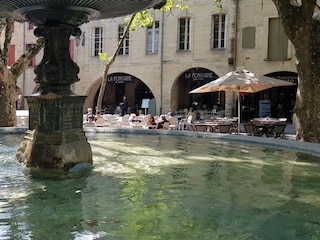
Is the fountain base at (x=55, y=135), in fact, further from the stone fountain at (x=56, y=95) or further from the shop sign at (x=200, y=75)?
A: the shop sign at (x=200, y=75)

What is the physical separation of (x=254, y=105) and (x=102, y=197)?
22.0 metres

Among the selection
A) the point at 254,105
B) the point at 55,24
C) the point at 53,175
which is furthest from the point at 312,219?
the point at 254,105

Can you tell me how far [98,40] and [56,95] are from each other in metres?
23.4

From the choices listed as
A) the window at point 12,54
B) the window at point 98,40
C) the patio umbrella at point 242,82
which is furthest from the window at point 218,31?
the window at point 12,54

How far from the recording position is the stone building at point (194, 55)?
75.7 feet

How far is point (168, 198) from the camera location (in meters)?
4.21

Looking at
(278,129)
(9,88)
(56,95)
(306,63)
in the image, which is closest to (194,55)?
(278,129)

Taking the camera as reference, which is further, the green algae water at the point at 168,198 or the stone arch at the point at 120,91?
the stone arch at the point at 120,91

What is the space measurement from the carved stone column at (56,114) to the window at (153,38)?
20.7 meters

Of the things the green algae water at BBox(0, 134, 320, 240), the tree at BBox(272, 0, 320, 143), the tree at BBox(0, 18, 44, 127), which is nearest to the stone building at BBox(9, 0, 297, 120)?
the tree at BBox(0, 18, 44, 127)

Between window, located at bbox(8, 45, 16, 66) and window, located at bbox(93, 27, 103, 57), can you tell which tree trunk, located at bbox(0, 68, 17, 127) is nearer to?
window, located at bbox(93, 27, 103, 57)

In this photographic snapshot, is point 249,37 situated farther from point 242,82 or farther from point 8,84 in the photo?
point 8,84

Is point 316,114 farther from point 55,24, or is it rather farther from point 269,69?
point 269,69

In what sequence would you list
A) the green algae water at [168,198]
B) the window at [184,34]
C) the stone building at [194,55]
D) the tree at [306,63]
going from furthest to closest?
the window at [184,34] → the stone building at [194,55] → the tree at [306,63] → the green algae water at [168,198]
